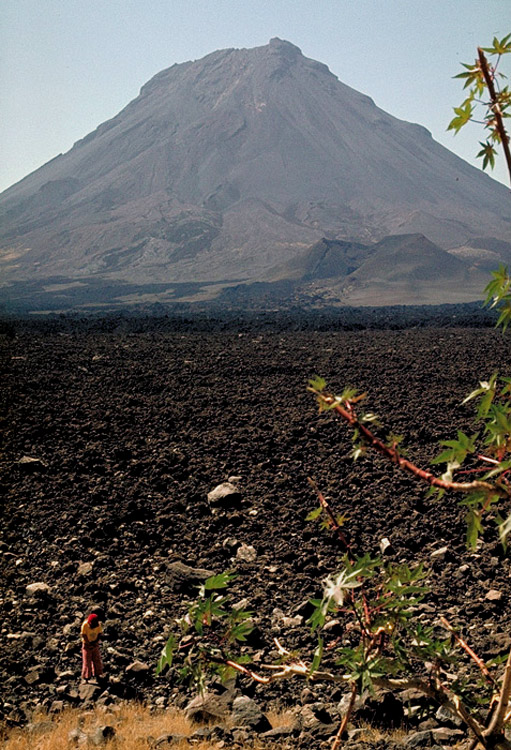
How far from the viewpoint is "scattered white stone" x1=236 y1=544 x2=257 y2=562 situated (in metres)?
7.23

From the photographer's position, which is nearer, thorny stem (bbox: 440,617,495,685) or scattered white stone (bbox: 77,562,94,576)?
thorny stem (bbox: 440,617,495,685)

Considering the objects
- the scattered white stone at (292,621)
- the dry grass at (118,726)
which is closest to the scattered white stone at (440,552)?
the scattered white stone at (292,621)

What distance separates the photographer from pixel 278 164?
15450 centimetres

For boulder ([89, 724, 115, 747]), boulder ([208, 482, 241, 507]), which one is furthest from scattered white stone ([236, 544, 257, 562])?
boulder ([89, 724, 115, 747])

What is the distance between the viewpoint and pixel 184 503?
28.4ft

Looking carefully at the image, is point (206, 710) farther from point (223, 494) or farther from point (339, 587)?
point (223, 494)

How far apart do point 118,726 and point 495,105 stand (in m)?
4.20

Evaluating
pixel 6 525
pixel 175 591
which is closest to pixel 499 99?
pixel 175 591

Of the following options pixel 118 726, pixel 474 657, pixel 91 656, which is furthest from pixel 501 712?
pixel 91 656

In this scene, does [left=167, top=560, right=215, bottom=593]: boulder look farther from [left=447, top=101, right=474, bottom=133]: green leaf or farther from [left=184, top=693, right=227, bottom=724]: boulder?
[left=447, top=101, right=474, bottom=133]: green leaf

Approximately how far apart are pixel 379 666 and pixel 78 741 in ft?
9.03

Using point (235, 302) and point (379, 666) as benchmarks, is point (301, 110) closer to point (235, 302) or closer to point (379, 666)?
point (235, 302)

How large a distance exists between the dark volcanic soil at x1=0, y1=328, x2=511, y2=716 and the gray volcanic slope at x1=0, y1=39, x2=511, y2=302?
223 ft

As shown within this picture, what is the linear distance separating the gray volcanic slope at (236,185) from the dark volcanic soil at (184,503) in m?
67.9
